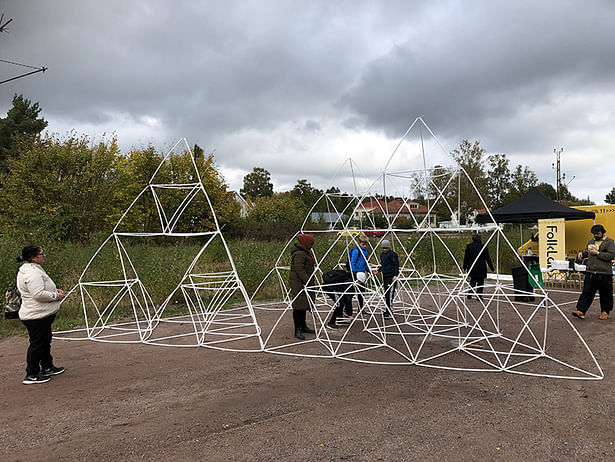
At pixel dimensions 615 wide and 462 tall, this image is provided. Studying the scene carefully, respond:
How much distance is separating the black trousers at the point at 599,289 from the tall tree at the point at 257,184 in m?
51.6

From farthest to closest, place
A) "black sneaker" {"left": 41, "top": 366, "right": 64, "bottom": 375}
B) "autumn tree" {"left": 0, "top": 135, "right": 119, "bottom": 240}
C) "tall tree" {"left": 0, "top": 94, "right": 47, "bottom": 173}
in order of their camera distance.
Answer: "tall tree" {"left": 0, "top": 94, "right": 47, "bottom": 173}, "autumn tree" {"left": 0, "top": 135, "right": 119, "bottom": 240}, "black sneaker" {"left": 41, "top": 366, "right": 64, "bottom": 375}

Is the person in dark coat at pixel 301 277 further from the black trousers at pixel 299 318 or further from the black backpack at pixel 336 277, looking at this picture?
the black backpack at pixel 336 277

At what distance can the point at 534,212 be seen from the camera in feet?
38.9

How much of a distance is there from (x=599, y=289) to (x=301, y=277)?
5.37 m

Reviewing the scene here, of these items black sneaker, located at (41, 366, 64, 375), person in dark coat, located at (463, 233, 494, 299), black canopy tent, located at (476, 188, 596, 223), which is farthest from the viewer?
black canopy tent, located at (476, 188, 596, 223)

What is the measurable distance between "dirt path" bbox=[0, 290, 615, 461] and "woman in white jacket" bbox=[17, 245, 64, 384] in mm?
272

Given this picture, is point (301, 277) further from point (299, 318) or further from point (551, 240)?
point (551, 240)

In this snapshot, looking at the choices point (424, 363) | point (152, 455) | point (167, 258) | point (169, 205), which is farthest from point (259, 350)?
point (169, 205)

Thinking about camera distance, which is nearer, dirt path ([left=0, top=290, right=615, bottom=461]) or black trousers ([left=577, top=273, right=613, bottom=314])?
dirt path ([left=0, top=290, right=615, bottom=461])

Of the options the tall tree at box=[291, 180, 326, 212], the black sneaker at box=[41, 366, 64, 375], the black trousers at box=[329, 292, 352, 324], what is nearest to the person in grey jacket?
the black trousers at box=[329, 292, 352, 324]

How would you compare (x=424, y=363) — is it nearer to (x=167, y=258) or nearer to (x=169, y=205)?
(x=167, y=258)

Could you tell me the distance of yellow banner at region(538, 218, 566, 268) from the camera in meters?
12.3

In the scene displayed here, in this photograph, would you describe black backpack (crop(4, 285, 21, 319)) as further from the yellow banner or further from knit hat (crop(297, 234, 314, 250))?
the yellow banner

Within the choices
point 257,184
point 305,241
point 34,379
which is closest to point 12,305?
point 34,379
